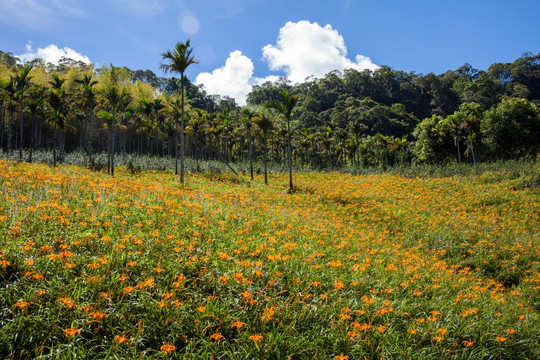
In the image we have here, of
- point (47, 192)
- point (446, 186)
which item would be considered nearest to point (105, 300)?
point (47, 192)

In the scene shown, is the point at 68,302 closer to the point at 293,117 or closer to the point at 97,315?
the point at 97,315

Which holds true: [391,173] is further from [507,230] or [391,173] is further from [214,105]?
[214,105]

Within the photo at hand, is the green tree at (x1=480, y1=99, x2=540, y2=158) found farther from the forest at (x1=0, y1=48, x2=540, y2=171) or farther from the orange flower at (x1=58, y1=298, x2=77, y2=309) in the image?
the orange flower at (x1=58, y1=298, x2=77, y2=309)

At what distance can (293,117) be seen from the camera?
81.5m

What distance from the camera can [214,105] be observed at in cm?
9044

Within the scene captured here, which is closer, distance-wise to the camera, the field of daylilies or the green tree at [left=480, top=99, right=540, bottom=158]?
the field of daylilies

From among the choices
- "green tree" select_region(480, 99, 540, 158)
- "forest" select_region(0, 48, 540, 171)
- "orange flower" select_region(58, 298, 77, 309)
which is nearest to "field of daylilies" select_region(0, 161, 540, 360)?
"orange flower" select_region(58, 298, 77, 309)

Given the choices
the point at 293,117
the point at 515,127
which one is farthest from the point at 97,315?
the point at 293,117

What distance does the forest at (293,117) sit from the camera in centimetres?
2695

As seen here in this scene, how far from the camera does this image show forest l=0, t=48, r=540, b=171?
27.0 metres

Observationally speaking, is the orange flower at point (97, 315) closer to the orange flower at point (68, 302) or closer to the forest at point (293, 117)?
the orange flower at point (68, 302)

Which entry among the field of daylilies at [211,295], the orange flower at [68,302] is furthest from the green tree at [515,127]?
the orange flower at [68,302]

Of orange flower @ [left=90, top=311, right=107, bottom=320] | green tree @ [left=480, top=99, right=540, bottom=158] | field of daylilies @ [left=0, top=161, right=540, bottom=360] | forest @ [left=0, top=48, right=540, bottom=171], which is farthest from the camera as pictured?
green tree @ [left=480, top=99, right=540, bottom=158]

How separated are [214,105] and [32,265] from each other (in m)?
92.4
